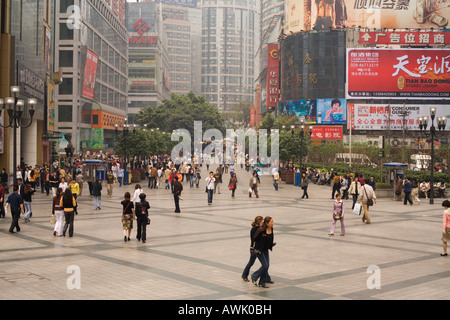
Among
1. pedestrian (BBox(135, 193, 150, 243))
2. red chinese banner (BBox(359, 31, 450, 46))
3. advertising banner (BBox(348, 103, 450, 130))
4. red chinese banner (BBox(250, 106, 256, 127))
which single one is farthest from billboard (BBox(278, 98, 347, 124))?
pedestrian (BBox(135, 193, 150, 243))

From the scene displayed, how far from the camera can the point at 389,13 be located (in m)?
80.9

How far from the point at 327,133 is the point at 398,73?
41.9 feet

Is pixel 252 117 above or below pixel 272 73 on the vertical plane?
below

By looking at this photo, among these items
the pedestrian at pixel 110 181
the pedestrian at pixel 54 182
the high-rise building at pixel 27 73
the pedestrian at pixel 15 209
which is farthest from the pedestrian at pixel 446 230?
the high-rise building at pixel 27 73

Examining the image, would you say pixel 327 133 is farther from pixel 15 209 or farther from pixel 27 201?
pixel 15 209

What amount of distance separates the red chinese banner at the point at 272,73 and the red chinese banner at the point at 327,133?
16702mm

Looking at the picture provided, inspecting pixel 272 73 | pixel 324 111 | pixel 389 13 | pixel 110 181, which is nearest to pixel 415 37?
pixel 389 13

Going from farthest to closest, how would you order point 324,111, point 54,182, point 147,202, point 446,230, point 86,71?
point 324,111, point 86,71, point 54,182, point 147,202, point 446,230

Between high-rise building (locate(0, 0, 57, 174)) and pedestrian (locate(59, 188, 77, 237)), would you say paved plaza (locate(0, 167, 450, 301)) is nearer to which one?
pedestrian (locate(59, 188, 77, 237))

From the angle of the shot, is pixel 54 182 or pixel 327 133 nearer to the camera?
pixel 54 182

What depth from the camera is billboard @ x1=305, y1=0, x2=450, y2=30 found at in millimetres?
80875
